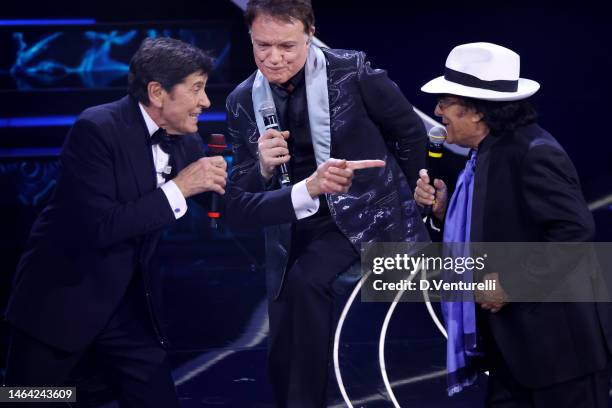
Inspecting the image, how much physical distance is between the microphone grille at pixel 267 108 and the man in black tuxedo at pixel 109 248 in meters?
0.34

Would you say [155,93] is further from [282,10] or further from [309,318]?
[309,318]

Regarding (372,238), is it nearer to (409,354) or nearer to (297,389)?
(297,389)

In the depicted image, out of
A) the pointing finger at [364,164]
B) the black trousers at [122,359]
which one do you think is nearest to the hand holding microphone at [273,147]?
the pointing finger at [364,164]

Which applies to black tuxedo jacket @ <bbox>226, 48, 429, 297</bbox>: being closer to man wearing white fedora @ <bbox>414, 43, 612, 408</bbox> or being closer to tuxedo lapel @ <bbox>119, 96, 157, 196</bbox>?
man wearing white fedora @ <bbox>414, 43, 612, 408</bbox>

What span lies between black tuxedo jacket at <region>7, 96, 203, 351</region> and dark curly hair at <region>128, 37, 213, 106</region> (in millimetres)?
159

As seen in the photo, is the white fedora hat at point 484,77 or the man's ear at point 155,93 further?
the man's ear at point 155,93

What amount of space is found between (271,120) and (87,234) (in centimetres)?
79

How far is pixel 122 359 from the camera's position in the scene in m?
3.26

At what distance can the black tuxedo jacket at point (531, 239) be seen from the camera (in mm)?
3006

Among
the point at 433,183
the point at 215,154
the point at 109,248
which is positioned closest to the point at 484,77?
the point at 433,183

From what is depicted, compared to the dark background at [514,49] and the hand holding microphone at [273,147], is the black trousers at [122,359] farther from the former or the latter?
the dark background at [514,49]

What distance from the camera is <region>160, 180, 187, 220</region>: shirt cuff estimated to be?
10.4 feet

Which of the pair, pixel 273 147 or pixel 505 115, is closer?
pixel 505 115

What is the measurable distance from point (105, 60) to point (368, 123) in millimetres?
4598
